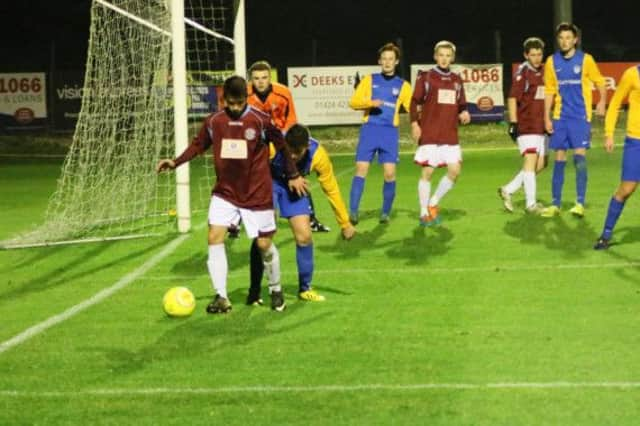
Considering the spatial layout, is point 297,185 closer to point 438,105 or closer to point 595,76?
point 438,105

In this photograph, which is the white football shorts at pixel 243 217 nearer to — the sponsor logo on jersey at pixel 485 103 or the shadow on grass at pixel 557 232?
the shadow on grass at pixel 557 232

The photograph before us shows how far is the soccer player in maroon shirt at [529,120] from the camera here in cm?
1402

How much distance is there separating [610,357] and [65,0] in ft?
Answer: 131

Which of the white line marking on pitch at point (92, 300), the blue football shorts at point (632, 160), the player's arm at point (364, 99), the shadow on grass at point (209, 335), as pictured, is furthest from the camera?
the player's arm at point (364, 99)

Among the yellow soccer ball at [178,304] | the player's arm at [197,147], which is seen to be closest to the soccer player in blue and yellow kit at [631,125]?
the player's arm at [197,147]

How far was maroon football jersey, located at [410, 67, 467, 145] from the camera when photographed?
13.2 meters

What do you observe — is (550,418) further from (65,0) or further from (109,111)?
Answer: (65,0)

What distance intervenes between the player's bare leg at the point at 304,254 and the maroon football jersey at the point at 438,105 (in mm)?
4078

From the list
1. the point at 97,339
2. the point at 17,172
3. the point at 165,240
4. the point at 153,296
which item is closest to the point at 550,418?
the point at 97,339

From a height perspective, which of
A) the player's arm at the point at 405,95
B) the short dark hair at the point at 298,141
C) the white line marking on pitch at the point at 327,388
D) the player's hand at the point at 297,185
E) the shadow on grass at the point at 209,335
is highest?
the player's arm at the point at 405,95

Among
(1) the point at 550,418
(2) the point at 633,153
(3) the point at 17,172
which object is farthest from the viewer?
(3) the point at 17,172

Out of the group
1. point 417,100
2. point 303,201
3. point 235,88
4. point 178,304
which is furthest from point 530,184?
point 178,304

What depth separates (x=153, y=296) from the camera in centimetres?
991

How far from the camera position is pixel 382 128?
13945 mm
